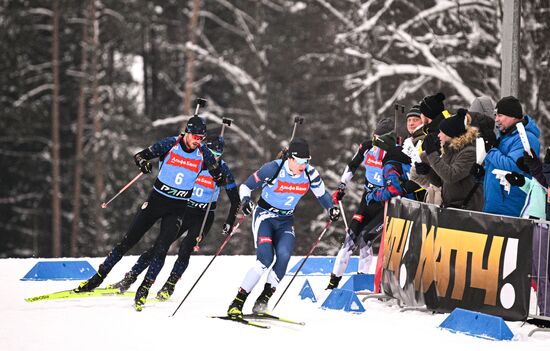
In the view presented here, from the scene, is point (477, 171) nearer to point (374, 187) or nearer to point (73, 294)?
point (374, 187)

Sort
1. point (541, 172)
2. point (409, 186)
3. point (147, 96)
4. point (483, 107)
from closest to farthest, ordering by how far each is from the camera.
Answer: point (541, 172)
point (483, 107)
point (409, 186)
point (147, 96)

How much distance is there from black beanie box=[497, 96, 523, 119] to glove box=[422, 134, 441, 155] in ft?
2.51

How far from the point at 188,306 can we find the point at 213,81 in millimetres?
34278

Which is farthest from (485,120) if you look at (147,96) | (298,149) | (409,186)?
(147,96)

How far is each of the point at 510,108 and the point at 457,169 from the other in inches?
33.8

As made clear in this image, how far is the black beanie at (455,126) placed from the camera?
11867 millimetres

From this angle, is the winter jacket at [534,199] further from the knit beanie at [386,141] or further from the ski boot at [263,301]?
the ski boot at [263,301]

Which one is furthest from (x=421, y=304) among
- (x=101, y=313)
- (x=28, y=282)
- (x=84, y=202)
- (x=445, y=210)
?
(x=84, y=202)

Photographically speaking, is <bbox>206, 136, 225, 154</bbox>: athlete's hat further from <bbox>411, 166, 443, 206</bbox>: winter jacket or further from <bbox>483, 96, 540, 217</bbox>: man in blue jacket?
<bbox>483, 96, 540, 217</bbox>: man in blue jacket

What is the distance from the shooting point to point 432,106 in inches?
512

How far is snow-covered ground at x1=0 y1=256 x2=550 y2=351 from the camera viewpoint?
990 cm

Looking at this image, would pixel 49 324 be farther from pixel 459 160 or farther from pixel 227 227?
pixel 459 160

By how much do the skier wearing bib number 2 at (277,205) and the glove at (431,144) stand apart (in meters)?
1.20

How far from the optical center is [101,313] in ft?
38.2
